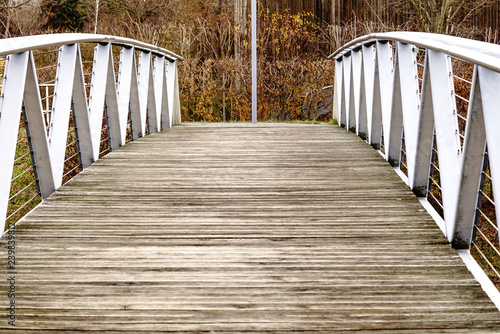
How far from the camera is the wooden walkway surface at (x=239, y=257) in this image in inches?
97.3

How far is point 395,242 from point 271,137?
12.5 feet

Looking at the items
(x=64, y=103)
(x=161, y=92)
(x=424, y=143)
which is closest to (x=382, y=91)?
(x=424, y=143)

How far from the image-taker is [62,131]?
4.49 m

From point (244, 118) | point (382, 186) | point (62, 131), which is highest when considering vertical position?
point (62, 131)

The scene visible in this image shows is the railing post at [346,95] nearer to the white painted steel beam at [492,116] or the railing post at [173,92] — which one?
the railing post at [173,92]

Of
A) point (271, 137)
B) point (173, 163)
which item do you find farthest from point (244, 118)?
point (173, 163)

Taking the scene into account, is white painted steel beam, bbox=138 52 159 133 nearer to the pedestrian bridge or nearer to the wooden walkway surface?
the pedestrian bridge

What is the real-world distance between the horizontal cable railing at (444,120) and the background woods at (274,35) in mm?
6294

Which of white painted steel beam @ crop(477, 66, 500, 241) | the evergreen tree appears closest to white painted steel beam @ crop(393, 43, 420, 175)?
white painted steel beam @ crop(477, 66, 500, 241)

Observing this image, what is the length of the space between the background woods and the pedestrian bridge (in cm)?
712

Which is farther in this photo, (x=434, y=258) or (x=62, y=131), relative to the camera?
(x=62, y=131)

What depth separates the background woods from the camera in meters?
13.0

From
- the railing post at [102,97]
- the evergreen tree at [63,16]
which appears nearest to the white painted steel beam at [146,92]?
the railing post at [102,97]

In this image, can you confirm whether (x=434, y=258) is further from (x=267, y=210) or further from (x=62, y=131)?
(x=62, y=131)
